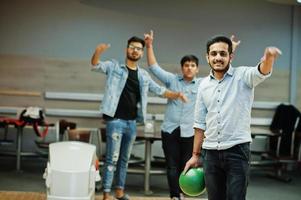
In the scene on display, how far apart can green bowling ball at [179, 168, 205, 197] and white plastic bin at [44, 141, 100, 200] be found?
997mm

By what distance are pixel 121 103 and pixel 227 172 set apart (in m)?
1.78

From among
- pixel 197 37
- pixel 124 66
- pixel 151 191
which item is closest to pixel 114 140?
pixel 124 66

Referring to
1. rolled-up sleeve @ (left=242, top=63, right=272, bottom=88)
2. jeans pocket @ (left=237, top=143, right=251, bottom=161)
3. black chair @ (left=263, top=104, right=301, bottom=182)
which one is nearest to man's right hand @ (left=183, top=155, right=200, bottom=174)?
jeans pocket @ (left=237, top=143, right=251, bottom=161)

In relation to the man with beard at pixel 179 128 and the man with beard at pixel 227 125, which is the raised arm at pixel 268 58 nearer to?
the man with beard at pixel 227 125

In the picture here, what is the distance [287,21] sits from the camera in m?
7.89

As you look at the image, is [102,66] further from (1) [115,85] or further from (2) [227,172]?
(2) [227,172]

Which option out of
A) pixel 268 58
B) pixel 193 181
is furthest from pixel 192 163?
pixel 268 58

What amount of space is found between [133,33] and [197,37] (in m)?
1.07

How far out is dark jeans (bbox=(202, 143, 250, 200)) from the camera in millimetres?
2689

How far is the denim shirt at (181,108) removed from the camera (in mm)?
4376

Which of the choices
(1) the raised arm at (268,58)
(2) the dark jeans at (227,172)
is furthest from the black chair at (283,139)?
(1) the raised arm at (268,58)

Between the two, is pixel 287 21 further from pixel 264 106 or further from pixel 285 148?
pixel 285 148

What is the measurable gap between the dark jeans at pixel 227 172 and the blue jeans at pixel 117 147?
60.8 inches

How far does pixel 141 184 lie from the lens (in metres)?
6.13
